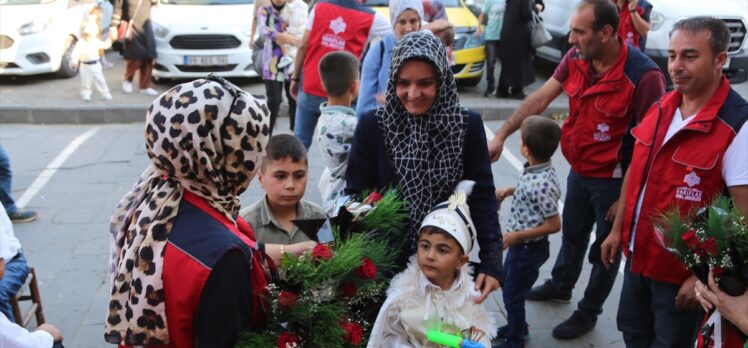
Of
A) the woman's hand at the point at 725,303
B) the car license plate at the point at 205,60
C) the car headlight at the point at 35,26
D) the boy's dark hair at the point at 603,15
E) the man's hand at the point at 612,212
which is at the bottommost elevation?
the car license plate at the point at 205,60

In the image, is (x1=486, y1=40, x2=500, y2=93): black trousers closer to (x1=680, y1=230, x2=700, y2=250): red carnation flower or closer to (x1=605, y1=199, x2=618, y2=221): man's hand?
(x1=605, y1=199, x2=618, y2=221): man's hand

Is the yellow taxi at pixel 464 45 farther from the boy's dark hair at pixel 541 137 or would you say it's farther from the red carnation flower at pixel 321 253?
the red carnation flower at pixel 321 253

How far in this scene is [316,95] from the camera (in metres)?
5.93

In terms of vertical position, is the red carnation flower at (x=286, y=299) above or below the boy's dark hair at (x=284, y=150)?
below

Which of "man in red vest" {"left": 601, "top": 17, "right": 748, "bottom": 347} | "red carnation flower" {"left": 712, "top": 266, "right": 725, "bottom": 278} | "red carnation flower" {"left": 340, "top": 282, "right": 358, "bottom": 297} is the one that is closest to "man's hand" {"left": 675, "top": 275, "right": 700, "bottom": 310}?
"man in red vest" {"left": 601, "top": 17, "right": 748, "bottom": 347}

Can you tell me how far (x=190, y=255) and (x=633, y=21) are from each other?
691cm

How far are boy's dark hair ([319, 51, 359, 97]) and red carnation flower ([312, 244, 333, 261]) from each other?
2148mm

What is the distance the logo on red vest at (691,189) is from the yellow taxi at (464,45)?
24.3 feet

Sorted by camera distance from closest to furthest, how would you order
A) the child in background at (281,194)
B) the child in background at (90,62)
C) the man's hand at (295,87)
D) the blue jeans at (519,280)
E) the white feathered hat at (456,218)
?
the white feathered hat at (456,218), the child in background at (281,194), the blue jeans at (519,280), the man's hand at (295,87), the child in background at (90,62)

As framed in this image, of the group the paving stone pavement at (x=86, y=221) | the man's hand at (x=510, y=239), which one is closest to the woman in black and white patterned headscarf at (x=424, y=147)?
the man's hand at (x=510, y=239)

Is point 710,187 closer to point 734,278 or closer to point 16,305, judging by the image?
point 734,278

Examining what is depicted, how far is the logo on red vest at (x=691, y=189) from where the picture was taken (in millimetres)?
3078

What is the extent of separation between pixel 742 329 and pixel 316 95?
4.00 metres

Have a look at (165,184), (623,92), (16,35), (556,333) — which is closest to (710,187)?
(623,92)
